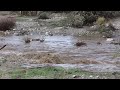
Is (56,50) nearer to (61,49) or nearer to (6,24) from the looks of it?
(61,49)

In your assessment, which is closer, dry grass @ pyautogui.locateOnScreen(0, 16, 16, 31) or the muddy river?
the muddy river

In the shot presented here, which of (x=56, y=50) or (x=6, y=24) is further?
(x=6, y=24)

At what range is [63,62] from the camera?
9.96m

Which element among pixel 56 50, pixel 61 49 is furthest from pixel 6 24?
pixel 56 50

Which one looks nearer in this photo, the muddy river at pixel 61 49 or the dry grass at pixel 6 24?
the muddy river at pixel 61 49

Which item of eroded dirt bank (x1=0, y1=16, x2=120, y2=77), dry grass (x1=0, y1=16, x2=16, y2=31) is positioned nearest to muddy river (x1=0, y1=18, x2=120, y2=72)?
eroded dirt bank (x1=0, y1=16, x2=120, y2=77)

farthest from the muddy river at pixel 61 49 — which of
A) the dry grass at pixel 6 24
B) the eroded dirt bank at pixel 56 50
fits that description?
the dry grass at pixel 6 24

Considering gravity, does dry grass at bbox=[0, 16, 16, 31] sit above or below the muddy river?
below

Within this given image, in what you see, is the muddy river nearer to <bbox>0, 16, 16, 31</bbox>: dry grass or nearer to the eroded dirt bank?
the eroded dirt bank

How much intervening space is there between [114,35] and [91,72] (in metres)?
7.98

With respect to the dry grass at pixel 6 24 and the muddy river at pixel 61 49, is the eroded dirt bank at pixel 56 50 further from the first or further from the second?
the dry grass at pixel 6 24
